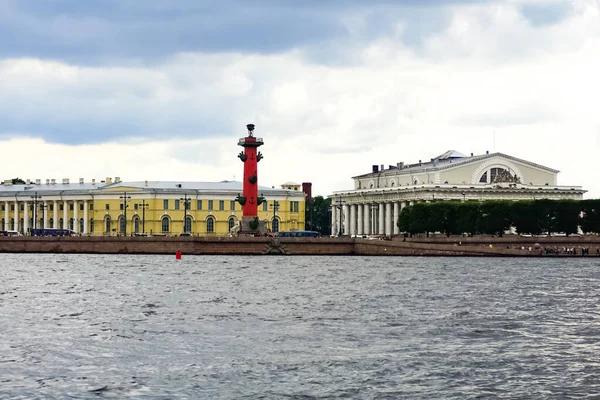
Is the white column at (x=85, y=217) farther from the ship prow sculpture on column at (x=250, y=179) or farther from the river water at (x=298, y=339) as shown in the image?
the river water at (x=298, y=339)

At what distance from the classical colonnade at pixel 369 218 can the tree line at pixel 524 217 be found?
17.6 metres

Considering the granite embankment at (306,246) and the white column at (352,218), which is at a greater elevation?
the white column at (352,218)

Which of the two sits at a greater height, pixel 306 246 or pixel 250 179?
pixel 250 179

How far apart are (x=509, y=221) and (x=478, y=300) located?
46916 millimetres

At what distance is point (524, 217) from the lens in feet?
258

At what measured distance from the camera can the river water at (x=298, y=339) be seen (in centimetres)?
1838

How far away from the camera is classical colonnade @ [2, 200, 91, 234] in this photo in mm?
101250

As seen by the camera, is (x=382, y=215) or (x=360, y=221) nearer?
(x=382, y=215)

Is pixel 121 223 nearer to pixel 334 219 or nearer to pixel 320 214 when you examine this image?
pixel 334 219

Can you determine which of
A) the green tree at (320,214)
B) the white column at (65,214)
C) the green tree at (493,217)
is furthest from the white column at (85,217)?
the green tree at (493,217)

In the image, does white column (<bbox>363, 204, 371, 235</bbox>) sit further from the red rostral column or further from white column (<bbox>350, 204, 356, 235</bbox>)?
the red rostral column

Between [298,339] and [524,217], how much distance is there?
56987 mm

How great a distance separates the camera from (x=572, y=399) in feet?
57.4

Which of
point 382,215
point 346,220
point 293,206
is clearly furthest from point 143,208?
point 346,220
